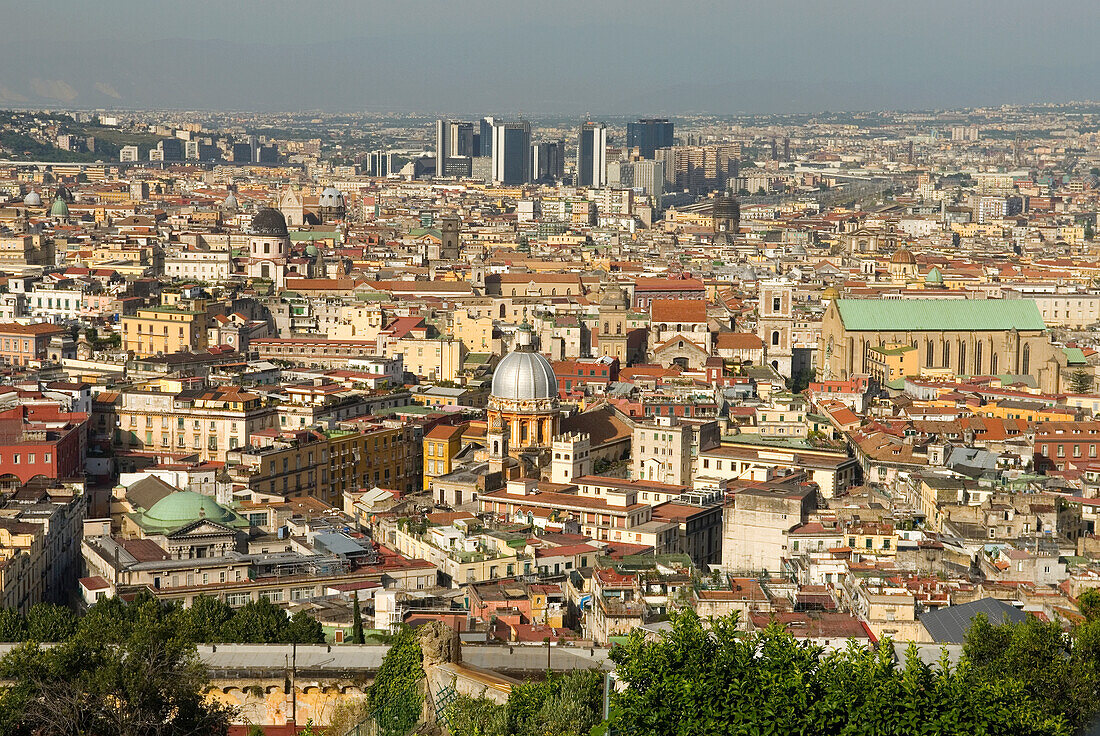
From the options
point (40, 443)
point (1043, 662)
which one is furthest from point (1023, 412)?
point (1043, 662)

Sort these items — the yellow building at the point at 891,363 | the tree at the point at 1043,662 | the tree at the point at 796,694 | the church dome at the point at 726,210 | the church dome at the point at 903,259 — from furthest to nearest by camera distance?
the church dome at the point at 726,210 → the church dome at the point at 903,259 → the yellow building at the point at 891,363 → the tree at the point at 1043,662 → the tree at the point at 796,694

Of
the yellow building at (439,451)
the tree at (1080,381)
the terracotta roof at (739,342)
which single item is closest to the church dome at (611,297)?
the terracotta roof at (739,342)

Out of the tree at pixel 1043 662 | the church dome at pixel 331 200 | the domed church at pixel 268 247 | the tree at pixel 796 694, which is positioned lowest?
the tree at pixel 1043 662

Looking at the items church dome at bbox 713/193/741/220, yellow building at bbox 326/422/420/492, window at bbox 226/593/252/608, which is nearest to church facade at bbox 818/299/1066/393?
yellow building at bbox 326/422/420/492

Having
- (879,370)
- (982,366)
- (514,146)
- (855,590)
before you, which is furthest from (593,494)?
(514,146)

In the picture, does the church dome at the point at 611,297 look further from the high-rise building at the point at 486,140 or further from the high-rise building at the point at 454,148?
the high-rise building at the point at 486,140

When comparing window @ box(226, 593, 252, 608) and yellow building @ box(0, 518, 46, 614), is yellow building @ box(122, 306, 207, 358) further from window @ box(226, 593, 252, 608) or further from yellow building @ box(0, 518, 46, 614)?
window @ box(226, 593, 252, 608)
